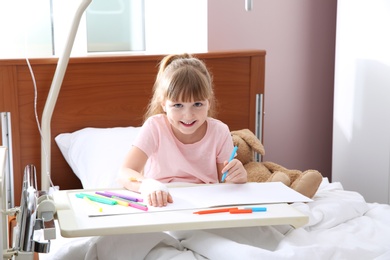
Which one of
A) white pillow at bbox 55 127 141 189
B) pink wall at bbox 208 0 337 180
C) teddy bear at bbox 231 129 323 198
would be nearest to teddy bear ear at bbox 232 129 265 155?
teddy bear at bbox 231 129 323 198

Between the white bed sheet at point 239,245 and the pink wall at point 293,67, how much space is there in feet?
4.83

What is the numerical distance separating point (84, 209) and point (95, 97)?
1043 millimetres

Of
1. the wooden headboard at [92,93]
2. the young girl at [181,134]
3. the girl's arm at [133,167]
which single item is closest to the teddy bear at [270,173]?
the young girl at [181,134]

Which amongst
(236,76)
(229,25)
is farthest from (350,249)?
(229,25)

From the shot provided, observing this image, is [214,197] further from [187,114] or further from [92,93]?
[92,93]

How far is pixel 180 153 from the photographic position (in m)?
1.94

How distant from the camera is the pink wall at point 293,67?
2975mm

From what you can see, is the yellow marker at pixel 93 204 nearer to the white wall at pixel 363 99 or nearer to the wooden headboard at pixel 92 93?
the wooden headboard at pixel 92 93

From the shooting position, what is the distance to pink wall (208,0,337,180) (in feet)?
9.76

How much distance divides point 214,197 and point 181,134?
1.56 ft

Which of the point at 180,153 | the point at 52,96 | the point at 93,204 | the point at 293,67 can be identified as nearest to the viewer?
the point at 93,204

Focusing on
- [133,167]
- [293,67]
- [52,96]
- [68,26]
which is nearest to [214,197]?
[133,167]

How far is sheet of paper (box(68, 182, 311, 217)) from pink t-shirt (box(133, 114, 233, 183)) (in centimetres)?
32

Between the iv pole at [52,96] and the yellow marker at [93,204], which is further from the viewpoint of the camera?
the iv pole at [52,96]
